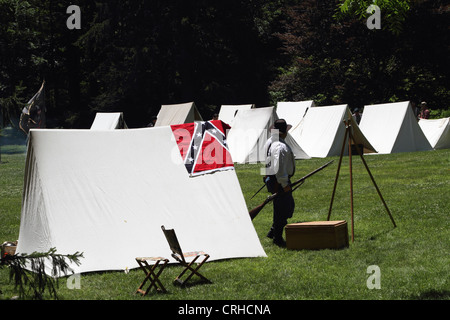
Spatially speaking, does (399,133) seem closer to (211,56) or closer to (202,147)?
(202,147)

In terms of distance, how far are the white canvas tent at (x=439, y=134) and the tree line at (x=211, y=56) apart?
25.1 feet

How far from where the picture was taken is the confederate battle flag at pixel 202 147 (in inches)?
400

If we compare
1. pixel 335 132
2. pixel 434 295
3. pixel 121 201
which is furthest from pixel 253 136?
pixel 434 295

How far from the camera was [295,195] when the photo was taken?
53.2 feet

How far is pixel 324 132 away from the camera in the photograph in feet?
82.1

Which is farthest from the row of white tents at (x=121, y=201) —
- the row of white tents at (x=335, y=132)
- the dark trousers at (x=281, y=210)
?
the row of white tents at (x=335, y=132)

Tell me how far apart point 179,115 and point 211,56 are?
14542 millimetres

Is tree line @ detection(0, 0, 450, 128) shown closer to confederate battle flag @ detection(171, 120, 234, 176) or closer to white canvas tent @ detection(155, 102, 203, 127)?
white canvas tent @ detection(155, 102, 203, 127)

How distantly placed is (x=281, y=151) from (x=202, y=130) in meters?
1.23

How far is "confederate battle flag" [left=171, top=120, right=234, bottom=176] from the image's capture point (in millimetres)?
10156

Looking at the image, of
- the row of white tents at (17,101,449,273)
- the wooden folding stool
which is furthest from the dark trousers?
the wooden folding stool

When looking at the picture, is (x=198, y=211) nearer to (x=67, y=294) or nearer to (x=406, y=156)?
(x=67, y=294)

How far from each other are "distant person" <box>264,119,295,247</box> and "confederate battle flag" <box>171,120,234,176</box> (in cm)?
69

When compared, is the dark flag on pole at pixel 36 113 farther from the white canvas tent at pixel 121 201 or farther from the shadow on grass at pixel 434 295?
the shadow on grass at pixel 434 295
